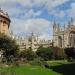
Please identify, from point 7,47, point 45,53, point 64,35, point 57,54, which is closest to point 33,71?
point 7,47

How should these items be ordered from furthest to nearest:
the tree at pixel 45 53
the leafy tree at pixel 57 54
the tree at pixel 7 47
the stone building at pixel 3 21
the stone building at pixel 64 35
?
the stone building at pixel 64 35 → the leafy tree at pixel 57 54 → the tree at pixel 45 53 → the stone building at pixel 3 21 → the tree at pixel 7 47

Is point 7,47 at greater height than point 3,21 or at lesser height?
lesser

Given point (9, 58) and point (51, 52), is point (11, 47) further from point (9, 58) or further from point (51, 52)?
point (51, 52)

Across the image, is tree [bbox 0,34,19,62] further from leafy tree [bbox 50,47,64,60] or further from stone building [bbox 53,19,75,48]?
stone building [bbox 53,19,75,48]

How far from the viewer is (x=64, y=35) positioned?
128 metres

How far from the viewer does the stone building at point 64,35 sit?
416 feet

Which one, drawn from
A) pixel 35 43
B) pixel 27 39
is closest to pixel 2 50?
Answer: pixel 35 43

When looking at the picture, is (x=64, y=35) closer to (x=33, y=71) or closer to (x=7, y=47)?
(x=7, y=47)

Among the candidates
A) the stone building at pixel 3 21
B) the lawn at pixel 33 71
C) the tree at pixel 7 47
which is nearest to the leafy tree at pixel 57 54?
the stone building at pixel 3 21

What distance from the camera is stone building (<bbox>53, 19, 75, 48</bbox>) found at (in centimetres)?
12689

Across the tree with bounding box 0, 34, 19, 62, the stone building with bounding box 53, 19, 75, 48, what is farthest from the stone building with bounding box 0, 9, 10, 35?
the stone building with bounding box 53, 19, 75, 48

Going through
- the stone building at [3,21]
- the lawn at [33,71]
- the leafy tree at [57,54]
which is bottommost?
the lawn at [33,71]

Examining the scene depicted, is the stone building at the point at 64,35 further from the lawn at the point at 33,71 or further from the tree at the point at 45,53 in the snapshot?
the lawn at the point at 33,71

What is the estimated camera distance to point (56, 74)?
43.2 m
